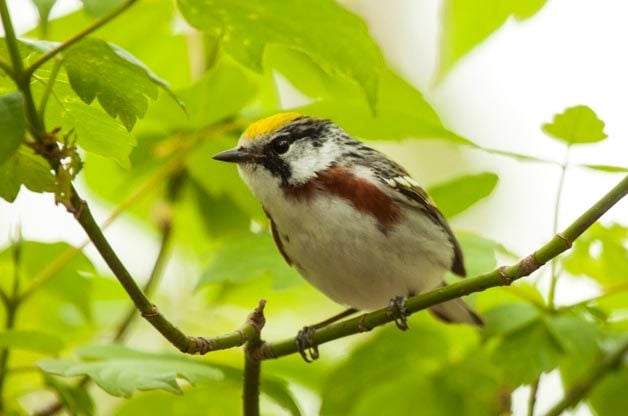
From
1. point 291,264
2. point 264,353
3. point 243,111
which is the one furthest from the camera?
point 291,264

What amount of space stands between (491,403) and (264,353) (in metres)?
0.70

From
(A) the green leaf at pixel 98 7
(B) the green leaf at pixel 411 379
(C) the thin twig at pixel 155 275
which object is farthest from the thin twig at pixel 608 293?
(A) the green leaf at pixel 98 7

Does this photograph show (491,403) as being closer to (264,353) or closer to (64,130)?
(264,353)

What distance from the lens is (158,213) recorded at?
2434 millimetres

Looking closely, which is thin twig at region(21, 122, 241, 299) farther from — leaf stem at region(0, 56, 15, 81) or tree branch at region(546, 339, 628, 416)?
tree branch at region(546, 339, 628, 416)

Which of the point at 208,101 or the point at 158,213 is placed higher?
the point at 208,101

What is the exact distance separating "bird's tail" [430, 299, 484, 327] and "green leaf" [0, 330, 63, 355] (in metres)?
0.90

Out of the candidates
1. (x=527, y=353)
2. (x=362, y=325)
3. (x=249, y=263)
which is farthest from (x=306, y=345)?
(x=527, y=353)

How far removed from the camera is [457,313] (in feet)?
8.00

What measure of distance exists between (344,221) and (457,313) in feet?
1.22

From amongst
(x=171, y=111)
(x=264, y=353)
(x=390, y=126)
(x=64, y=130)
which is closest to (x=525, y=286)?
(x=390, y=126)

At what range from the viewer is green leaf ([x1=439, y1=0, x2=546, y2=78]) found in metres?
1.74

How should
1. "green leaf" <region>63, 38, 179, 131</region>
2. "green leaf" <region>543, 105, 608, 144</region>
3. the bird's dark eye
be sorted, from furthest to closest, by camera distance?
the bird's dark eye < "green leaf" <region>543, 105, 608, 144</region> < "green leaf" <region>63, 38, 179, 131</region>

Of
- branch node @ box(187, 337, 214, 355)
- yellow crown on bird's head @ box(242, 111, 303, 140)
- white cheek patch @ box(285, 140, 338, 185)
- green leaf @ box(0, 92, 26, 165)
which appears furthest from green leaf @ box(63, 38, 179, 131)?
white cheek patch @ box(285, 140, 338, 185)
